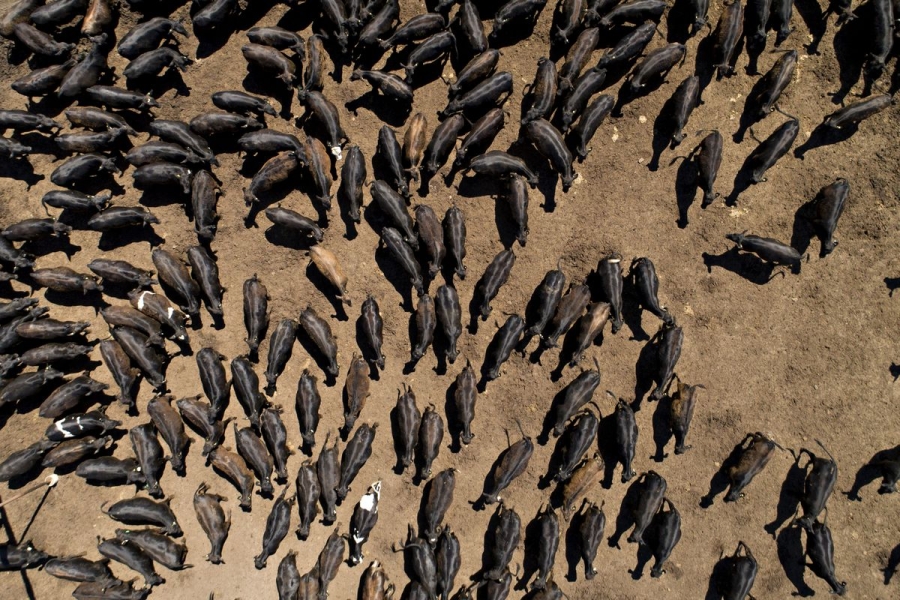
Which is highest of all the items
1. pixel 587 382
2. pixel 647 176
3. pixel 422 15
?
pixel 422 15

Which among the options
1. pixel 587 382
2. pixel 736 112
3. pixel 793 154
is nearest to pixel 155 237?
pixel 587 382

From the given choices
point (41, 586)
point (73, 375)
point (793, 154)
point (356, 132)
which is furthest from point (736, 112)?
point (41, 586)

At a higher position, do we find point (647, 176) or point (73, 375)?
point (647, 176)

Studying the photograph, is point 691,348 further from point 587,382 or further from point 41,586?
point 41,586

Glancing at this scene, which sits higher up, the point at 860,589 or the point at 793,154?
the point at 793,154

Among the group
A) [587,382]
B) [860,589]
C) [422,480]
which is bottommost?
[860,589]

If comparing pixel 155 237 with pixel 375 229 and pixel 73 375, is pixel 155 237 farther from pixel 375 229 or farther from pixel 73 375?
pixel 375 229
